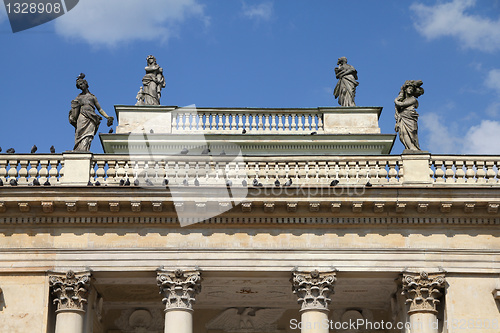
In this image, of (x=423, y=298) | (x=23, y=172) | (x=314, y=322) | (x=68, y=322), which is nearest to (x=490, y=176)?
(x=423, y=298)

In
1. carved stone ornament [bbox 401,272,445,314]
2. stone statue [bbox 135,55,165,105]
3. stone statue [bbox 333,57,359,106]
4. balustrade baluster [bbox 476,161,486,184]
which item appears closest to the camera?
carved stone ornament [bbox 401,272,445,314]

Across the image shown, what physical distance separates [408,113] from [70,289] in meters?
10.6

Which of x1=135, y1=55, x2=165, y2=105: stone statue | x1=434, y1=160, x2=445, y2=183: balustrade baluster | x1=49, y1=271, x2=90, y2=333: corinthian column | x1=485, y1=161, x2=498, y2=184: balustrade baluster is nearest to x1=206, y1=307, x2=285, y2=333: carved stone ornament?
x1=49, y1=271, x2=90, y2=333: corinthian column

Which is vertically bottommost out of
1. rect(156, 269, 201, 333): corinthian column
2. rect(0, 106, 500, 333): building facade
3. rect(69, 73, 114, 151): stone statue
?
rect(156, 269, 201, 333): corinthian column

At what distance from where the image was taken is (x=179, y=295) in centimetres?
2522

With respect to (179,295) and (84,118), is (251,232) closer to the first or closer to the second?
(179,295)

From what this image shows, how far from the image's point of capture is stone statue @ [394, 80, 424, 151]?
27000 mm

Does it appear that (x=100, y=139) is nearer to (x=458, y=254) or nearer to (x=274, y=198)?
(x=274, y=198)

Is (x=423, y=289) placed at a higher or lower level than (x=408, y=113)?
lower

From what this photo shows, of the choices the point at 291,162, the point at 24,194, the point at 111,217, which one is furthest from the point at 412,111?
the point at 24,194

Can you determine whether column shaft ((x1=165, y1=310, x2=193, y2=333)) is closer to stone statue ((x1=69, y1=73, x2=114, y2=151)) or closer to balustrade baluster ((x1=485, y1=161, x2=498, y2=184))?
stone statue ((x1=69, y1=73, x2=114, y2=151))

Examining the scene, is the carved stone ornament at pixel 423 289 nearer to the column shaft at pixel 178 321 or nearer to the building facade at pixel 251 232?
the building facade at pixel 251 232

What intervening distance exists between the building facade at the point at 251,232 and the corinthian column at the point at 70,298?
0.03 m

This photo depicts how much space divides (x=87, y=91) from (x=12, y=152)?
2779 mm
